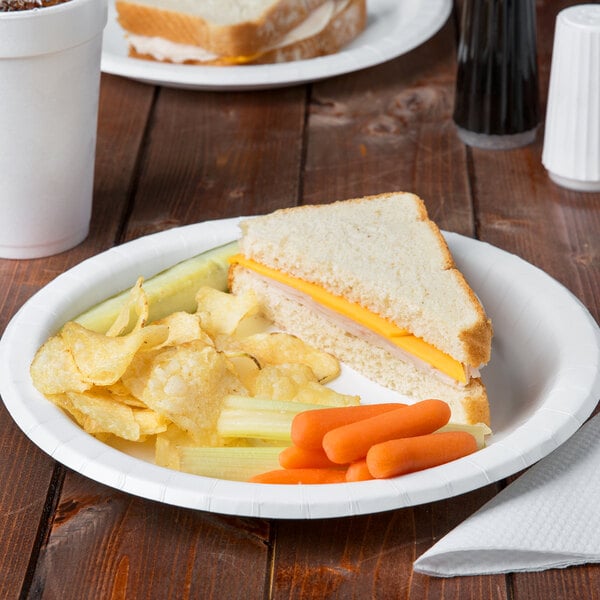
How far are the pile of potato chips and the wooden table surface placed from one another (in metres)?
0.11

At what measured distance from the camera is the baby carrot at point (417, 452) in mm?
1341

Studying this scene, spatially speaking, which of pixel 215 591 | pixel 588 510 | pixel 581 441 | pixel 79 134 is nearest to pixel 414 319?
pixel 581 441

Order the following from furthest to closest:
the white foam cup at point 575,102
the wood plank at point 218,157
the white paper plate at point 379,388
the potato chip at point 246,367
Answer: the wood plank at point 218,157 → the white foam cup at point 575,102 → the potato chip at point 246,367 → the white paper plate at point 379,388

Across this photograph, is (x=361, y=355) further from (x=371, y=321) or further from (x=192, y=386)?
(x=192, y=386)

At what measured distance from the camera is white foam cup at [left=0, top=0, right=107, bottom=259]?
1.90 m

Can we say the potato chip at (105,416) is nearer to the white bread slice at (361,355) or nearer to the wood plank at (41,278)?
the wood plank at (41,278)

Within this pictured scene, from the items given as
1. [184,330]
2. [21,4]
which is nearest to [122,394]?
[184,330]

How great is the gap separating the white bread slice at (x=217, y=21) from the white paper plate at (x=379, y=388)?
87cm

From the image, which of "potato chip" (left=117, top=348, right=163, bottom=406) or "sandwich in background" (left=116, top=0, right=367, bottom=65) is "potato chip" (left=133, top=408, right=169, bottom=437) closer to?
"potato chip" (left=117, top=348, right=163, bottom=406)

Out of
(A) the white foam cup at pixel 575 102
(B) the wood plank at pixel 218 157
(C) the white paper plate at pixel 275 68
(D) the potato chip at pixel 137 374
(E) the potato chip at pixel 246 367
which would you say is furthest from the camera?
(C) the white paper plate at pixel 275 68

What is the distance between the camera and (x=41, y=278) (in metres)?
2.10

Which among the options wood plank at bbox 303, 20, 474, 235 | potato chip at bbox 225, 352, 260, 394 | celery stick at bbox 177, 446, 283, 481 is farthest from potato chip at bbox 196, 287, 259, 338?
wood plank at bbox 303, 20, 474, 235

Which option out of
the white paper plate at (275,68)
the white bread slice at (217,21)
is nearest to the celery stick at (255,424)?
the white paper plate at (275,68)

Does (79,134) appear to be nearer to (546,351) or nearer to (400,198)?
(400,198)
